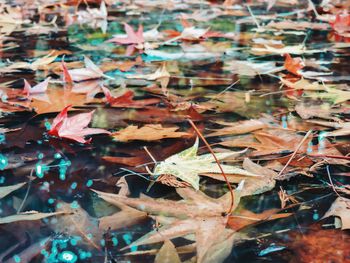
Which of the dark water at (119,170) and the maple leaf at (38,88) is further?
the maple leaf at (38,88)

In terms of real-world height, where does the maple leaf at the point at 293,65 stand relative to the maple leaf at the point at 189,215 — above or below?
below

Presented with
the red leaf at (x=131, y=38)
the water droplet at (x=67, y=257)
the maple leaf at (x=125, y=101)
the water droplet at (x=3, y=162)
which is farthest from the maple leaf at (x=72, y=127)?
the red leaf at (x=131, y=38)

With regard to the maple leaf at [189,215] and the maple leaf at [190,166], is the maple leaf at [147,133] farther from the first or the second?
the maple leaf at [189,215]

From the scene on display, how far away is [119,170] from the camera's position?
0.99 m

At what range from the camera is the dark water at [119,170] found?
73cm

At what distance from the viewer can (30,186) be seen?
930 mm

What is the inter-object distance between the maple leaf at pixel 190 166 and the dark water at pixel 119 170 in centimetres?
3

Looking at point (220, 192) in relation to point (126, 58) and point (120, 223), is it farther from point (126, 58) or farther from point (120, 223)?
point (126, 58)

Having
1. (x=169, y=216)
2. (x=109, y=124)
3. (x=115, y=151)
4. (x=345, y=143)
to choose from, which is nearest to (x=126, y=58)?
(x=109, y=124)

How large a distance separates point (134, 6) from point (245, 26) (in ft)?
3.99

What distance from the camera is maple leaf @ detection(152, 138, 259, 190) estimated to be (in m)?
0.92

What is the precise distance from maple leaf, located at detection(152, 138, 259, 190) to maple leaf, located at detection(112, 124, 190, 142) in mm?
169

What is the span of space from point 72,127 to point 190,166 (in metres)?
0.37

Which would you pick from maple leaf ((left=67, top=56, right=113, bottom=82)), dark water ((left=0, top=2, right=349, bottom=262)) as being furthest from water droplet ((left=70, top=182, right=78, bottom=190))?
maple leaf ((left=67, top=56, right=113, bottom=82))
